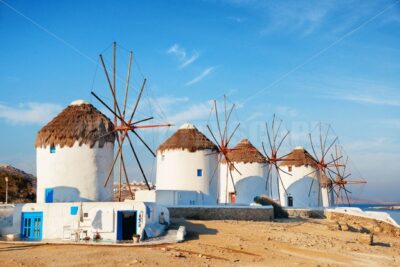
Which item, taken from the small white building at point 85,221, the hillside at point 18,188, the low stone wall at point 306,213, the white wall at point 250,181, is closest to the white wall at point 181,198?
the small white building at point 85,221

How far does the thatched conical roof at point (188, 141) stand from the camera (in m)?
31.1

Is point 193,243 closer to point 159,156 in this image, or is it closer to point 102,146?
point 102,146

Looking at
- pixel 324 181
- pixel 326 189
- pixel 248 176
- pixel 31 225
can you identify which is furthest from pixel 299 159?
pixel 31 225

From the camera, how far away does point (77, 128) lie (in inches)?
924

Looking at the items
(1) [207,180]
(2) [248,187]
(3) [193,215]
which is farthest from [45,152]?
(2) [248,187]

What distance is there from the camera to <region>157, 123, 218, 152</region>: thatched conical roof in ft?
102

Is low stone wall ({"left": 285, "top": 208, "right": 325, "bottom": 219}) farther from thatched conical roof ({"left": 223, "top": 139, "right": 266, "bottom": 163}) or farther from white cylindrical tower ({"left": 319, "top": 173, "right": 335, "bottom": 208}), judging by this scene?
white cylindrical tower ({"left": 319, "top": 173, "right": 335, "bottom": 208})

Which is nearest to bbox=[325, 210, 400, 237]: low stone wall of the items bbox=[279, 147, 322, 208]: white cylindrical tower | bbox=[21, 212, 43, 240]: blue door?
bbox=[279, 147, 322, 208]: white cylindrical tower

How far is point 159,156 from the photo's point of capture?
107 ft

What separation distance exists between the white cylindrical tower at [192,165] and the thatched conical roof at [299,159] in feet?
39.6

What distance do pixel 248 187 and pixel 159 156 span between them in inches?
377

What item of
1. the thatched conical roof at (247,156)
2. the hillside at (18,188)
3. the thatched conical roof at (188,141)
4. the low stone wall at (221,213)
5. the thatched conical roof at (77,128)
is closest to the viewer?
the thatched conical roof at (77,128)

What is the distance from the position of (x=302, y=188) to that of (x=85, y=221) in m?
26.5

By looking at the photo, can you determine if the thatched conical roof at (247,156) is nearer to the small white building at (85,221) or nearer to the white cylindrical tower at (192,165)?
the white cylindrical tower at (192,165)
